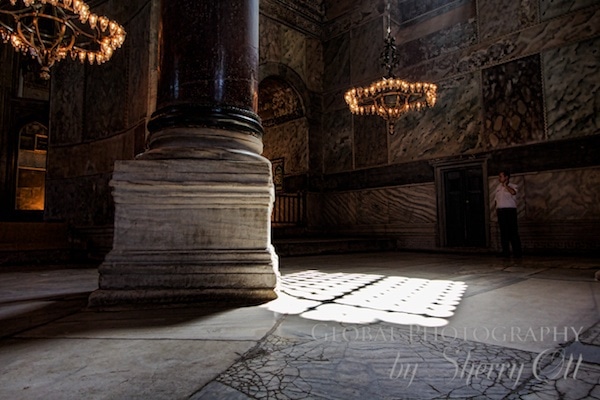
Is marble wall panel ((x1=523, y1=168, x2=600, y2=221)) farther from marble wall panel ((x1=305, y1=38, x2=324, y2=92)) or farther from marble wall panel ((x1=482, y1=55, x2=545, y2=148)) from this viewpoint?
marble wall panel ((x1=305, y1=38, x2=324, y2=92))

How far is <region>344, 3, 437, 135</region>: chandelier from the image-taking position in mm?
7711

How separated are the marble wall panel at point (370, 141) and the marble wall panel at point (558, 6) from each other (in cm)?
414

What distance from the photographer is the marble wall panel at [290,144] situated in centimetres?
1127

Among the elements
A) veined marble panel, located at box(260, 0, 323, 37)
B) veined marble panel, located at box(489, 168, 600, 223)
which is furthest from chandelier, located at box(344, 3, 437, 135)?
veined marble panel, located at box(260, 0, 323, 37)

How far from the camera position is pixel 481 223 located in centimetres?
825

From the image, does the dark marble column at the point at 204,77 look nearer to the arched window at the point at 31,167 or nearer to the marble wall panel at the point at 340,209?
Answer: the marble wall panel at the point at 340,209

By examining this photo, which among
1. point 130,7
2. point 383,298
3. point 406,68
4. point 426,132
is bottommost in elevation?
point 383,298

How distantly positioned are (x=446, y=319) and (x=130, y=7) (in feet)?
31.5

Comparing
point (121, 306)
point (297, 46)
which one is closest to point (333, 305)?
point (121, 306)

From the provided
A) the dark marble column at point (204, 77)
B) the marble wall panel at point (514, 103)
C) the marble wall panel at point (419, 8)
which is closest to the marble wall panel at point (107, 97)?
the dark marble column at point (204, 77)

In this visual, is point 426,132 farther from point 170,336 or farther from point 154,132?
point 170,336

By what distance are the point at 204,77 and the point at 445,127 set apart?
7.76 metres

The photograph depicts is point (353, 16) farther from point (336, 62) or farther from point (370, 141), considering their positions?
point (370, 141)

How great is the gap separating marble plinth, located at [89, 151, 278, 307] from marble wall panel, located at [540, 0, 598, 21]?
840 centimetres
